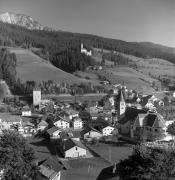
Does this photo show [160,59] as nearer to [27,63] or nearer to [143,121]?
[27,63]

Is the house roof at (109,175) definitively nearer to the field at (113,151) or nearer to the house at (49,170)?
the house at (49,170)

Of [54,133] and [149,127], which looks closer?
[149,127]

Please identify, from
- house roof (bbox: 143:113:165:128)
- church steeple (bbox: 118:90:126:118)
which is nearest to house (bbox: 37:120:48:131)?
church steeple (bbox: 118:90:126:118)

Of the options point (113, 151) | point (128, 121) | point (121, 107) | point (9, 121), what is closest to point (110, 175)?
point (113, 151)

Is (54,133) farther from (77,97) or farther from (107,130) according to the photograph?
(77,97)

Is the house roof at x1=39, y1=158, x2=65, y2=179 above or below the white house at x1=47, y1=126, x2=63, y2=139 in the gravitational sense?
above

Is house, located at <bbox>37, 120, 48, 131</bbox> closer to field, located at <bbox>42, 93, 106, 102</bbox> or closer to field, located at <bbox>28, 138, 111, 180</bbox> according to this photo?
field, located at <bbox>28, 138, 111, 180</bbox>
